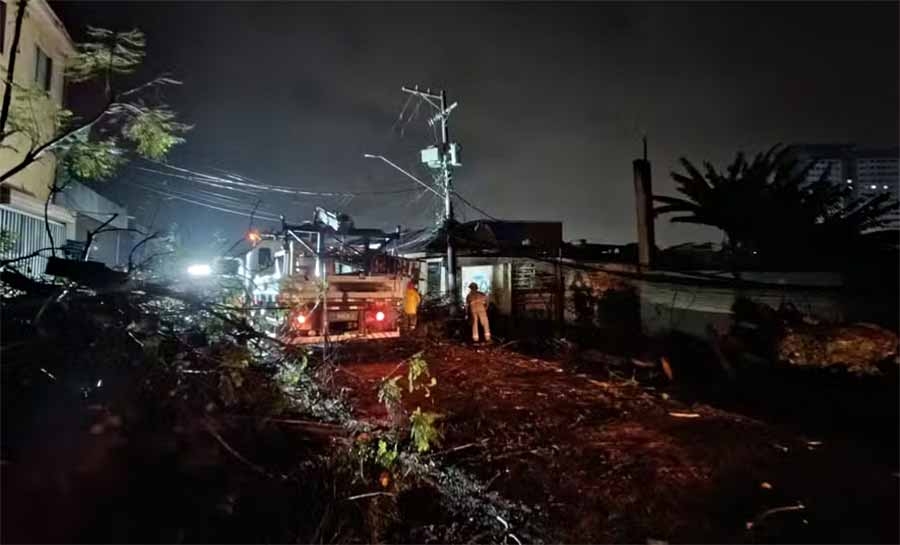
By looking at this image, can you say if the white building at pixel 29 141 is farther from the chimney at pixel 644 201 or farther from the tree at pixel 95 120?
the chimney at pixel 644 201

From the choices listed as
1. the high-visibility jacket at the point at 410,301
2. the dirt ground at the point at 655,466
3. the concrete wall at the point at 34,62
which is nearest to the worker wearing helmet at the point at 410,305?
the high-visibility jacket at the point at 410,301

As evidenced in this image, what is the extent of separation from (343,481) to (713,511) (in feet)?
10.6

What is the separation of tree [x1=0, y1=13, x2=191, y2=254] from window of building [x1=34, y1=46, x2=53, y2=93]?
11.2 feet

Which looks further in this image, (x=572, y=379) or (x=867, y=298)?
(x=572, y=379)

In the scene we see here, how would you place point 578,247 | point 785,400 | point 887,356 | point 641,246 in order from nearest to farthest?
1. point 887,356
2. point 785,400
3. point 641,246
4. point 578,247

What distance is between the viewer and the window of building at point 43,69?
9.41 meters

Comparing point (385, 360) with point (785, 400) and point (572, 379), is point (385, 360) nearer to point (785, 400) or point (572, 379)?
point (572, 379)

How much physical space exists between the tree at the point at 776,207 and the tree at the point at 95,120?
11.2 meters

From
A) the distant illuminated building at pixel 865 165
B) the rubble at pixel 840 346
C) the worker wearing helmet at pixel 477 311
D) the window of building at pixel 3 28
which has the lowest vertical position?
the rubble at pixel 840 346

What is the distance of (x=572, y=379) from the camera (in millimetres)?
9648

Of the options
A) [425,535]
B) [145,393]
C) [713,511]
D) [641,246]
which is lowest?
[425,535]

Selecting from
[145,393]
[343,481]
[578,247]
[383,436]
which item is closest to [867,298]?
[383,436]

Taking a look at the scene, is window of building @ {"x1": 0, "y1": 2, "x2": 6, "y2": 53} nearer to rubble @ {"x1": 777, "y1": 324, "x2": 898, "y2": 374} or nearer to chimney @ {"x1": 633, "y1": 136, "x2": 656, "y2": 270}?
chimney @ {"x1": 633, "y1": 136, "x2": 656, "y2": 270}

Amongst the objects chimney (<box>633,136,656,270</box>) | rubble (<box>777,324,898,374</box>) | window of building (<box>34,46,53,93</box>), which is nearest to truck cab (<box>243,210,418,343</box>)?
window of building (<box>34,46,53,93</box>)
